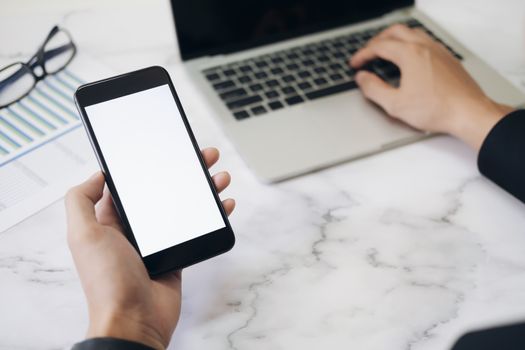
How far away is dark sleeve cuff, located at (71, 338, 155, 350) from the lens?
17.7 inches

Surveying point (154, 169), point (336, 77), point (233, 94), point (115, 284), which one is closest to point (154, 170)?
point (154, 169)

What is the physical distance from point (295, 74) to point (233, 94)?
0.10m

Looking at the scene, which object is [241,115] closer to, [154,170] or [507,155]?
[154,170]

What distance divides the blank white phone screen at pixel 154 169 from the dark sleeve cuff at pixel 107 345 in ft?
0.32

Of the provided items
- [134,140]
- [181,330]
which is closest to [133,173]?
[134,140]

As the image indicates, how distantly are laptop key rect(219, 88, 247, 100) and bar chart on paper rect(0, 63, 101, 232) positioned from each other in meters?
0.19

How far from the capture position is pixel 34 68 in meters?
0.83

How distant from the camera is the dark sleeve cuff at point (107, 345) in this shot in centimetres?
45

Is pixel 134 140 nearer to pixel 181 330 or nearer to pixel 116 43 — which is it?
pixel 181 330

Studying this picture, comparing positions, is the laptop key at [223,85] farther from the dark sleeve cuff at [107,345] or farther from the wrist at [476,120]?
the dark sleeve cuff at [107,345]

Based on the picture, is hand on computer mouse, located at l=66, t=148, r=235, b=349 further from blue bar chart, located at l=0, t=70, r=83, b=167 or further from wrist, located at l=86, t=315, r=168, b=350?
blue bar chart, located at l=0, t=70, r=83, b=167

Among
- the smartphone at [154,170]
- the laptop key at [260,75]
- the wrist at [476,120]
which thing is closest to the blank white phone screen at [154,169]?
the smartphone at [154,170]

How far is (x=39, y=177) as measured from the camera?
0.69 m

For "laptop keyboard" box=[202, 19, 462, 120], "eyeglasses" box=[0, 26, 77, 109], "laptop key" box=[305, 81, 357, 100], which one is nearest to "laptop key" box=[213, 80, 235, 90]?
"laptop keyboard" box=[202, 19, 462, 120]
